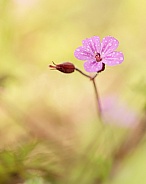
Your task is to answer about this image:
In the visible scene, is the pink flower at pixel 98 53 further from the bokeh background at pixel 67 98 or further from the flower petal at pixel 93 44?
the bokeh background at pixel 67 98

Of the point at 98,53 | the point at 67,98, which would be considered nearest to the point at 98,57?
the point at 98,53

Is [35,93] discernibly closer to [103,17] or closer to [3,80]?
[3,80]

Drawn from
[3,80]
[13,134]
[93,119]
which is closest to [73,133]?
[93,119]

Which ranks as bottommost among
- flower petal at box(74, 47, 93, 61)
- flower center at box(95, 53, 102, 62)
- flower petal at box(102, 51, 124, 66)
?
flower petal at box(102, 51, 124, 66)

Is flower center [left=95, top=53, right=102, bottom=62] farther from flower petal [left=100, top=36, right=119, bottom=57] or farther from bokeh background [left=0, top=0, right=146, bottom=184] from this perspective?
bokeh background [left=0, top=0, right=146, bottom=184]

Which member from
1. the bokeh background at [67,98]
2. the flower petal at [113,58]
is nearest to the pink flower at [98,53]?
the flower petal at [113,58]

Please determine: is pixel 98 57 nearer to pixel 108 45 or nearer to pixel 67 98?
pixel 108 45

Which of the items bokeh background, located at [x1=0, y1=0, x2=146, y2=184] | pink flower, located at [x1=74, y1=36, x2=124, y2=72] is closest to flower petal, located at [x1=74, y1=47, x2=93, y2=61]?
pink flower, located at [x1=74, y1=36, x2=124, y2=72]
